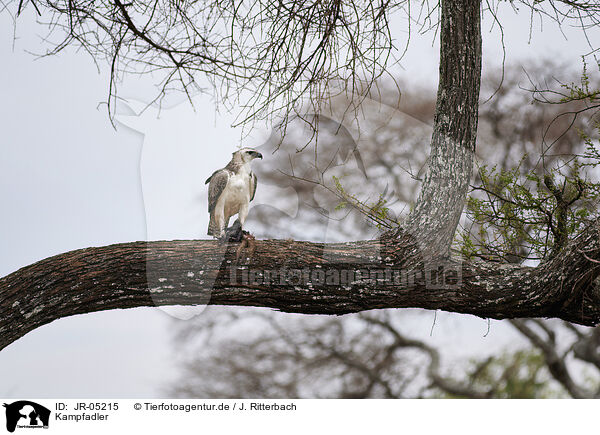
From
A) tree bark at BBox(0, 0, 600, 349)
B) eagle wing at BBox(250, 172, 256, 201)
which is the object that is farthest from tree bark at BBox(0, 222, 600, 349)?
eagle wing at BBox(250, 172, 256, 201)

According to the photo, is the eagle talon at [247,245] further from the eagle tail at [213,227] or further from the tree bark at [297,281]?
the eagle tail at [213,227]

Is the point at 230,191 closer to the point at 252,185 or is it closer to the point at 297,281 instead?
the point at 252,185

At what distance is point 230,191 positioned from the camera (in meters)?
1.81

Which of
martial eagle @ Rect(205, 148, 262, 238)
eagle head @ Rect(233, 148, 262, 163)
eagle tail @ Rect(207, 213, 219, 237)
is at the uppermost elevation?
eagle head @ Rect(233, 148, 262, 163)

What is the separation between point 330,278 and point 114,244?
604 mm

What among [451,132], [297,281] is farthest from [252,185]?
[451,132]

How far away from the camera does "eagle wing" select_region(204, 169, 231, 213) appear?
1.81 metres

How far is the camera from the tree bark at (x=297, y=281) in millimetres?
1629

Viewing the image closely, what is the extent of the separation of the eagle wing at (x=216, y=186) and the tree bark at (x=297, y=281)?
0.17m

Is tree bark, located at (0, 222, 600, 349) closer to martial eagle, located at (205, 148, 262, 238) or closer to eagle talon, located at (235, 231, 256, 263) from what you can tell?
eagle talon, located at (235, 231, 256, 263)
